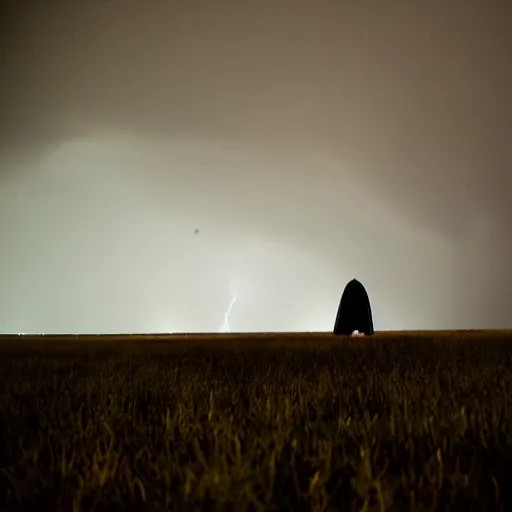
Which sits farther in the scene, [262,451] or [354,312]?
[354,312]

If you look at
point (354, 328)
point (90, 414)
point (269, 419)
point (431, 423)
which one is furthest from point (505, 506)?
point (354, 328)

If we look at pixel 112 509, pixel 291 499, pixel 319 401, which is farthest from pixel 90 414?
pixel 291 499

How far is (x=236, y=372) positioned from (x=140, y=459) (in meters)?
2.60

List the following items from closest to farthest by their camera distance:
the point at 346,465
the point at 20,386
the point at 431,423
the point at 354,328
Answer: the point at 346,465
the point at 431,423
the point at 20,386
the point at 354,328

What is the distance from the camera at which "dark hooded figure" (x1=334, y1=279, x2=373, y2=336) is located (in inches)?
682

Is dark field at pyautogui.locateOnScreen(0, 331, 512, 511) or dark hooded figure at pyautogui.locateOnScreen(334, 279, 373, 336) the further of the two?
dark hooded figure at pyautogui.locateOnScreen(334, 279, 373, 336)

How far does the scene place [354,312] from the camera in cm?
1741

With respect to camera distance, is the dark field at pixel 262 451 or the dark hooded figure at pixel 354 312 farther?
the dark hooded figure at pixel 354 312

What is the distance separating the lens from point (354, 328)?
1727cm

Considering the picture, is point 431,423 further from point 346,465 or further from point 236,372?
point 236,372

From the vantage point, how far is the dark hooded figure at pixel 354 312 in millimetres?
17312

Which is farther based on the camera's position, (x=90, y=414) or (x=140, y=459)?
(x=90, y=414)

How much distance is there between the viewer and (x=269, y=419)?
6.12 ft

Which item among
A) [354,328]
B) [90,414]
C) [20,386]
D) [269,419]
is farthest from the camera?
[354,328]
